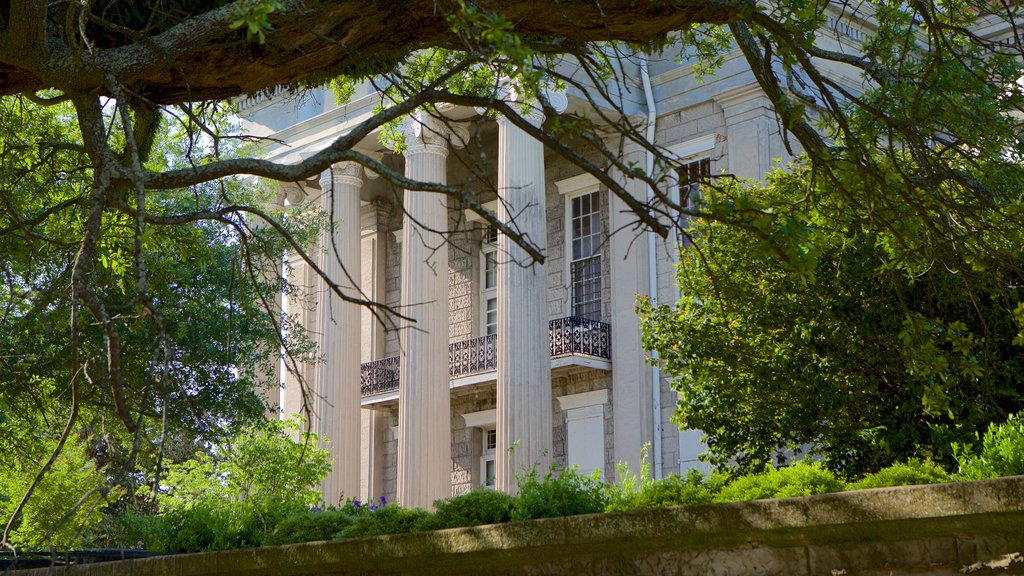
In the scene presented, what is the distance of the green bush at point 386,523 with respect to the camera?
25.2ft

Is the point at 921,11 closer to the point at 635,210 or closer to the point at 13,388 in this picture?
the point at 635,210

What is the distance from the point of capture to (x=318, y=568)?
712 centimetres

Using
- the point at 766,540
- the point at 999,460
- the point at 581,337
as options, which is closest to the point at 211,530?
the point at 766,540

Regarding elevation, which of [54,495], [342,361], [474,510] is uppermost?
[342,361]

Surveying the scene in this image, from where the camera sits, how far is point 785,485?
20.3ft

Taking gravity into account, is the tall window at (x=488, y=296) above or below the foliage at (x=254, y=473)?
above

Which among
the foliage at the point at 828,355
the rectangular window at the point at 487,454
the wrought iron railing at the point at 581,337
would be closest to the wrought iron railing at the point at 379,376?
the rectangular window at the point at 487,454

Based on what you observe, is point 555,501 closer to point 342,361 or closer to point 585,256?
point 342,361

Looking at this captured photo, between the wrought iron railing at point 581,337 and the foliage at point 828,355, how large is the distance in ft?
35.3

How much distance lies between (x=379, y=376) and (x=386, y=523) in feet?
65.3

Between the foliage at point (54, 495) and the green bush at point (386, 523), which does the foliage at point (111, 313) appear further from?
the green bush at point (386, 523)

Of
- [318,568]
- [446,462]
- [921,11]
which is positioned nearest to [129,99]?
[318,568]

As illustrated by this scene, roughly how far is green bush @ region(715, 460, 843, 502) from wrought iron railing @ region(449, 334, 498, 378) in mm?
18564

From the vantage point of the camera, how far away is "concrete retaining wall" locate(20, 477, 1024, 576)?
4.54 meters
